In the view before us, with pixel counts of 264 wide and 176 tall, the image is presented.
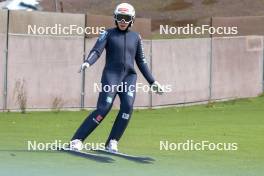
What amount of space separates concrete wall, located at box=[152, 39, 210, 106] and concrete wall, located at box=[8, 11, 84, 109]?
2.85 metres

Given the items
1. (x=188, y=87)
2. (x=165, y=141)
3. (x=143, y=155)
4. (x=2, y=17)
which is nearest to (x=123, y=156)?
(x=143, y=155)

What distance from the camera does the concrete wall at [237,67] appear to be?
24.8 meters

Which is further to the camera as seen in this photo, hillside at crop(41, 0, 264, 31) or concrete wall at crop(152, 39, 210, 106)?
hillside at crop(41, 0, 264, 31)

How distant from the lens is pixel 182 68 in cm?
2364

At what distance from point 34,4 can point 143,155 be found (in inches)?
1034

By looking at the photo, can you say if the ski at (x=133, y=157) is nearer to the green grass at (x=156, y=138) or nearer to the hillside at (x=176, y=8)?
the green grass at (x=156, y=138)

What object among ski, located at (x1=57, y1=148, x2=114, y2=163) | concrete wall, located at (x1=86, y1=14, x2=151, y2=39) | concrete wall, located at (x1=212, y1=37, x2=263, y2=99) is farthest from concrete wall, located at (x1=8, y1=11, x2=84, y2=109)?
ski, located at (x1=57, y1=148, x2=114, y2=163)

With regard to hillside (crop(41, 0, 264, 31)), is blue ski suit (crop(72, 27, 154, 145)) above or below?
below

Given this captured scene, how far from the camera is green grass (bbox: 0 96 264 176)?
987cm

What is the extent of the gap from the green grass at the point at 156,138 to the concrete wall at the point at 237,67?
62.9 inches

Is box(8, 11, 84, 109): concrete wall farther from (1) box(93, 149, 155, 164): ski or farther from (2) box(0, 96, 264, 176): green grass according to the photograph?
(1) box(93, 149, 155, 164): ski

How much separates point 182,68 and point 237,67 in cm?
273

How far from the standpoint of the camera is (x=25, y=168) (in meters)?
9.65

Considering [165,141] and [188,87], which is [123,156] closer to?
[165,141]
